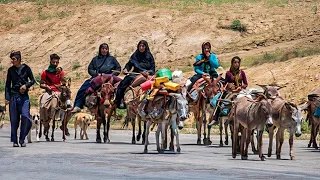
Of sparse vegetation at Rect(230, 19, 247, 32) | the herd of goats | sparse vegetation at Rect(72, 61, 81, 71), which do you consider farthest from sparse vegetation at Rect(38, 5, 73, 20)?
the herd of goats

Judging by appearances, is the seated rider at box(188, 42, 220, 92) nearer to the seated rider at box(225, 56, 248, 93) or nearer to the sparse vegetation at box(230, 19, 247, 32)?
the seated rider at box(225, 56, 248, 93)

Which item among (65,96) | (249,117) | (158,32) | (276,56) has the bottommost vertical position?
(249,117)

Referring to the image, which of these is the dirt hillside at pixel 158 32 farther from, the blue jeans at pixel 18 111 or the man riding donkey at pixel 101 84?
the blue jeans at pixel 18 111

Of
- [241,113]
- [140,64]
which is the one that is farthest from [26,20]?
[241,113]

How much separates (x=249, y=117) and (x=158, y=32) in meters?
48.7

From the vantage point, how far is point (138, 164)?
18.6 meters

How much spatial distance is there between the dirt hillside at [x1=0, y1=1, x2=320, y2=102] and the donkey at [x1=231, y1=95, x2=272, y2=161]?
1391 inches

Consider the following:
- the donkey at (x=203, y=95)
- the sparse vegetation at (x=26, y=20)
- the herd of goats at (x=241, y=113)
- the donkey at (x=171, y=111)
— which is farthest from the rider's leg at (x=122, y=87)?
the sparse vegetation at (x=26, y=20)

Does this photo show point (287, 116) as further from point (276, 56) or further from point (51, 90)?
point (276, 56)

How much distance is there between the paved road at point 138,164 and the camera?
1616 centimetres

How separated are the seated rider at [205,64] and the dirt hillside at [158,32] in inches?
1092

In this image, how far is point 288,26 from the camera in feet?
219

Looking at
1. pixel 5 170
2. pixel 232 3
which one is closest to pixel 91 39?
pixel 232 3

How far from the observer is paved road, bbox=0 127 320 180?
16156 mm
